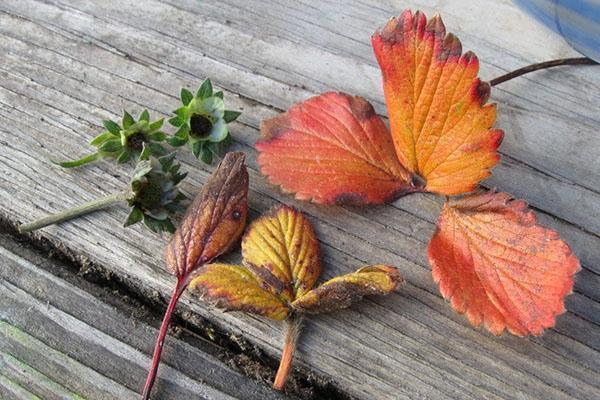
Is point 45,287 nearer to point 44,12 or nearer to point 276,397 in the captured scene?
point 276,397

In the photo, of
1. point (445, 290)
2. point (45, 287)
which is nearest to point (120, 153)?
point (45, 287)

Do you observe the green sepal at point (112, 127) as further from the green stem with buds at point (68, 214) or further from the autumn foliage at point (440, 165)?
the autumn foliage at point (440, 165)

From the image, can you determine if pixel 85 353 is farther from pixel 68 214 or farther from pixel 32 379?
→ pixel 68 214

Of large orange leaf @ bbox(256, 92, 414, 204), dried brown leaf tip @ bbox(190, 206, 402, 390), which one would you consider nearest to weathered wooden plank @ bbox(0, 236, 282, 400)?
dried brown leaf tip @ bbox(190, 206, 402, 390)

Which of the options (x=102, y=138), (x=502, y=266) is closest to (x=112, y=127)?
(x=102, y=138)

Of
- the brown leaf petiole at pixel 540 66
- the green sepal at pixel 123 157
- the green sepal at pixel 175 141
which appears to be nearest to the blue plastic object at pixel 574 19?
the brown leaf petiole at pixel 540 66

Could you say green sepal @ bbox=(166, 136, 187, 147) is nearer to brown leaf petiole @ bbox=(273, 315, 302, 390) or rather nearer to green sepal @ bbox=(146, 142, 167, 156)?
green sepal @ bbox=(146, 142, 167, 156)
